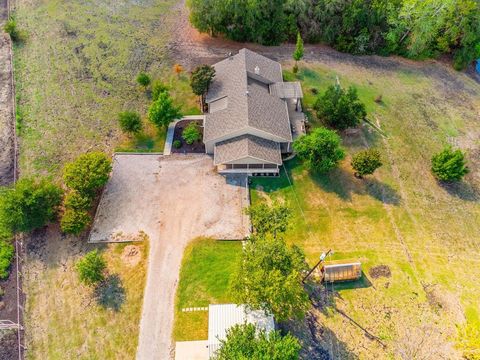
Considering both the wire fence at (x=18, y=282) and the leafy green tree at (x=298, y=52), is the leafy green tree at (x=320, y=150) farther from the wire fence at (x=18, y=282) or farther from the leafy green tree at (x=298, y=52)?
the wire fence at (x=18, y=282)

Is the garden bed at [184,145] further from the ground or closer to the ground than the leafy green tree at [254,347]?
further from the ground

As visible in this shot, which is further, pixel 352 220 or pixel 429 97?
pixel 429 97

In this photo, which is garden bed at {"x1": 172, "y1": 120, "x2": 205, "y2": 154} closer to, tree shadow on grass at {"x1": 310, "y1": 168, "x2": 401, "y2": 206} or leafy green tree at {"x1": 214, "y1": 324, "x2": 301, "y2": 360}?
tree shadow on grass at {"x1": 310, "y1": 168, "x2": 401, "y2": 206}

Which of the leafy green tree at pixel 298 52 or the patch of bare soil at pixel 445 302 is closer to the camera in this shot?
the patch of bare soil at pixel 445 302

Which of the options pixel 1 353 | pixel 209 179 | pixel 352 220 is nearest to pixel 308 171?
pixel 352 220

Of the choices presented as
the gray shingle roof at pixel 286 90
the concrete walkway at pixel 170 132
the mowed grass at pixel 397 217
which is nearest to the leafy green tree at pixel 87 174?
the concrete walkway at pixel 170 132

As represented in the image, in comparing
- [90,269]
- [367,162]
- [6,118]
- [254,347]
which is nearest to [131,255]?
[90,269]

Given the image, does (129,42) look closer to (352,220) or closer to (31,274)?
(31,274)
